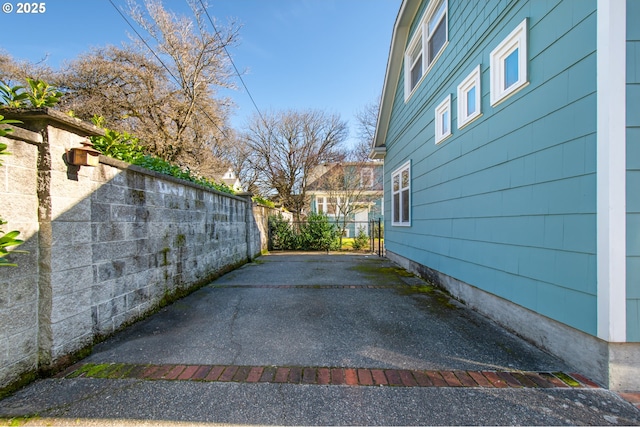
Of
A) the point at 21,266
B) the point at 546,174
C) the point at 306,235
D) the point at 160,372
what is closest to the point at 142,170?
the point at 21,266

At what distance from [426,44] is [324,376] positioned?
6.16m

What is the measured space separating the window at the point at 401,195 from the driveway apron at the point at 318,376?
11.1 feet

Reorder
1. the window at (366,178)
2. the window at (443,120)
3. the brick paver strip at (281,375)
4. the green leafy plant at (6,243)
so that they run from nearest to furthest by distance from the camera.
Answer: the green leafy plant at (6,243) → the brick paver strip at (281,375) → the window at (443,120) → the window at (366,178)

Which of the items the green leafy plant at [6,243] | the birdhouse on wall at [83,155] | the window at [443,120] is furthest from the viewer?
the window at [443,120]

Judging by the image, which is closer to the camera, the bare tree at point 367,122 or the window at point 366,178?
the window at point 366,178

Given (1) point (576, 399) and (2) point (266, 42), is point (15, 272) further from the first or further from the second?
(2) point (266, 42)

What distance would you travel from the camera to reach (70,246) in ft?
7.27

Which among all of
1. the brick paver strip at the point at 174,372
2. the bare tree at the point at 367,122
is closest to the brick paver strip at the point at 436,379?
the brick paver strip at the point at 174,372

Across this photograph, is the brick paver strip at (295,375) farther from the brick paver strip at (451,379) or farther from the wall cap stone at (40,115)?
the wall cap stone at (40,115)

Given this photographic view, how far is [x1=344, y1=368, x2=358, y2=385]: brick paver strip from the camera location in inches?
79.1

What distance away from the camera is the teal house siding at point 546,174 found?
192 cm

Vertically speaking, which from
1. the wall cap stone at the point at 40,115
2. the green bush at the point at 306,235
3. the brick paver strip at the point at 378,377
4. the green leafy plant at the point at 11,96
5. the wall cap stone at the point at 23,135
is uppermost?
the green leafy plant at the point at 11,96

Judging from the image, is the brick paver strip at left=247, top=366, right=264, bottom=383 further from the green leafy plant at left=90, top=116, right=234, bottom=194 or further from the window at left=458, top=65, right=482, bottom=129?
the window at left=458, top=65, right=482, bottom=129

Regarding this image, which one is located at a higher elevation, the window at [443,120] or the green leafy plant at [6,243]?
the window at [443,120]
